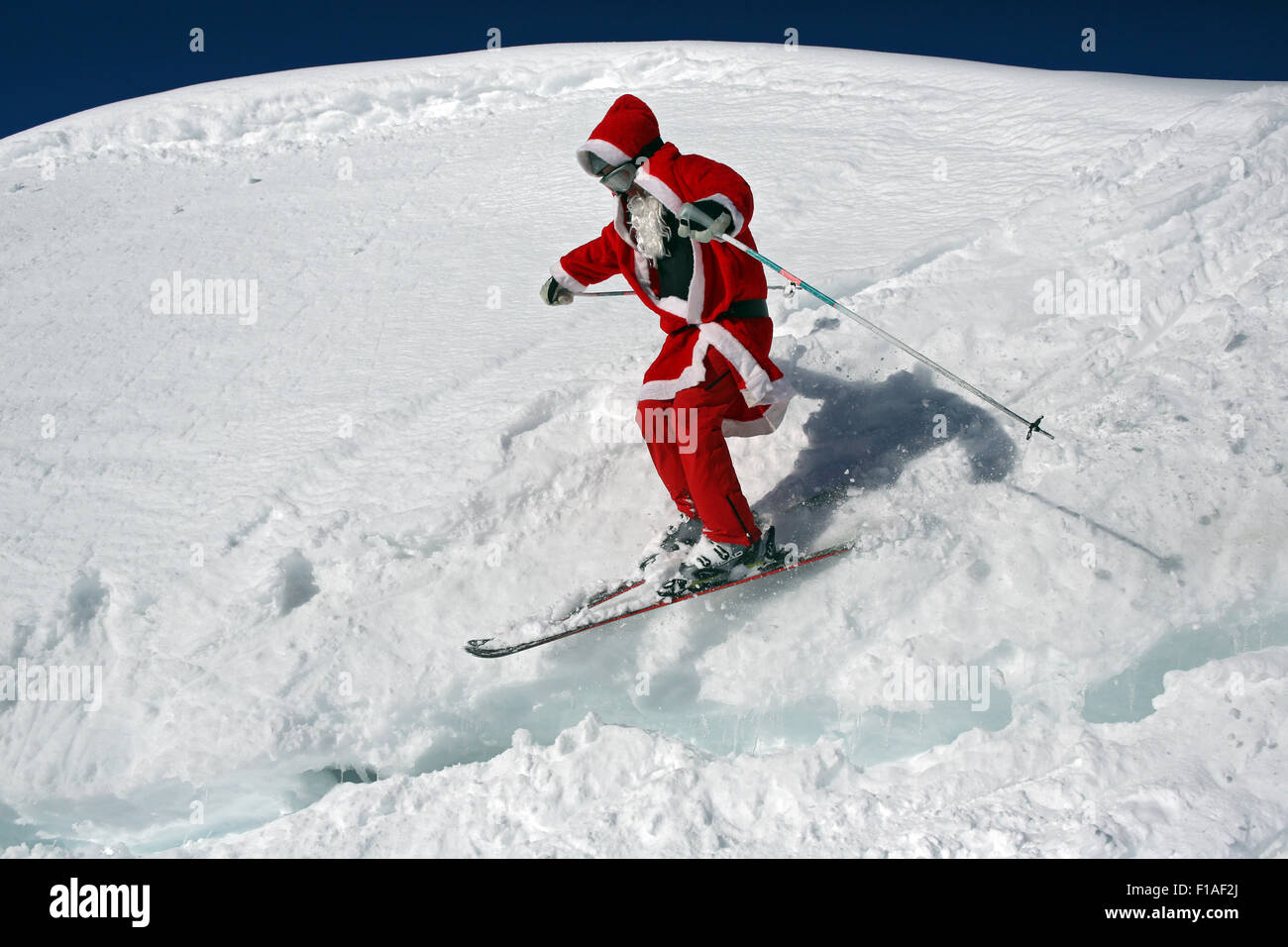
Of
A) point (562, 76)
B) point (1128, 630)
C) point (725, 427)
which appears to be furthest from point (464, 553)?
point (562, 76)

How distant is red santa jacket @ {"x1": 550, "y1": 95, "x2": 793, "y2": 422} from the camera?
3.09 meters

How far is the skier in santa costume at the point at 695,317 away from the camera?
311 centimetres

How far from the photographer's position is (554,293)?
12.1 feet


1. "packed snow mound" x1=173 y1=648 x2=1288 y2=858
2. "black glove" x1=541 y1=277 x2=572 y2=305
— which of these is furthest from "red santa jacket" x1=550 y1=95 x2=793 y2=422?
"packed snow mound" x1=173 y1=648 x2=1288 y2=858

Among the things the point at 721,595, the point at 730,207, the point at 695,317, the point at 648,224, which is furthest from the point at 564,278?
the point at 721,595

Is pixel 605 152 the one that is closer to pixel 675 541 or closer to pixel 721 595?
pixel 675 541

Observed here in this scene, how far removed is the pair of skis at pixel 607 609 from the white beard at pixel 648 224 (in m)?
1.25

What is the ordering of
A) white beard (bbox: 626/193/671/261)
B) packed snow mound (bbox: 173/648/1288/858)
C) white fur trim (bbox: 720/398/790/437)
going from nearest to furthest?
1. packed snow mound (bbox: 173/648/1288/858)
2. white beard (bbox: 626/193/671/261)
3. white fur trim (bbox: 720/398/790/437)

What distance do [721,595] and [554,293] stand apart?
139 cm

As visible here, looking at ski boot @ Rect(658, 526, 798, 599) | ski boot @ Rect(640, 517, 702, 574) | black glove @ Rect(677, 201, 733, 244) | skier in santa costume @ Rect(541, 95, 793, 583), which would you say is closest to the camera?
black glove @ Rect(677, 201, 733, 244)

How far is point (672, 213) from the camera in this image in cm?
320

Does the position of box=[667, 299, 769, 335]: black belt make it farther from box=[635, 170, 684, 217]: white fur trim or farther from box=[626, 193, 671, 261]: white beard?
box=[635, 170, 684, 217]: white fur trim

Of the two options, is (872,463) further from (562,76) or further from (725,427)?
(562,76)

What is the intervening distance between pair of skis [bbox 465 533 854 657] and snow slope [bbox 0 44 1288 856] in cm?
10
